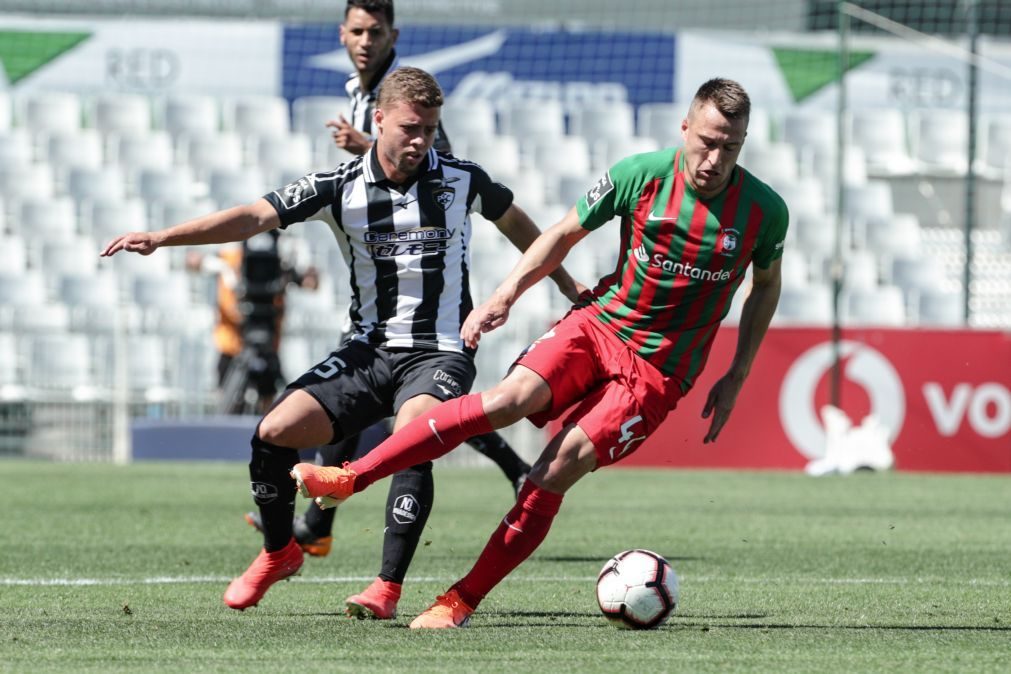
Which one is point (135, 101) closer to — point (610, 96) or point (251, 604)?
point (610, 96)

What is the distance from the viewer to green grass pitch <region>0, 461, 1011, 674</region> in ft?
15.2

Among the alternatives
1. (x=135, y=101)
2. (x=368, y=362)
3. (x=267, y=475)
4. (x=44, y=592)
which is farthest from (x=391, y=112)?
(x=135, y=101)

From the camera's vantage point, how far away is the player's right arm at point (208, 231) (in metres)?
5.48

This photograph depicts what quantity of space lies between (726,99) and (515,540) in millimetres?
1542

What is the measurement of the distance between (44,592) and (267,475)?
3.46 feet

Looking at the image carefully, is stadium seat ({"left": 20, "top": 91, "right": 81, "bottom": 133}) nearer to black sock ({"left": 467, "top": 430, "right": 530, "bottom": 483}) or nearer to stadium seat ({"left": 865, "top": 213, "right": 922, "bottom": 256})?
stadium seat ({"left": 865, "top": 213, "right": 922, "bottom": 256})

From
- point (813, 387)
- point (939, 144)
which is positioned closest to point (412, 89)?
point (813, 387)

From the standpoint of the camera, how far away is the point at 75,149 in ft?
65.9

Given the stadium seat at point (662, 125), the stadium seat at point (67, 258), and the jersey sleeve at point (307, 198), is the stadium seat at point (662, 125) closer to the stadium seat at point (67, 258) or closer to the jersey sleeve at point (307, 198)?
the stadium seat at point (67, 258)

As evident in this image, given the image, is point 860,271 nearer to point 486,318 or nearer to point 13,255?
point 13,255

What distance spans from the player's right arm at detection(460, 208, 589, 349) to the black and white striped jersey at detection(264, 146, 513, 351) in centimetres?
48

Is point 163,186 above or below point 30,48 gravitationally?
below

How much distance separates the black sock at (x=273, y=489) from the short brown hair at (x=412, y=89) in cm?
124

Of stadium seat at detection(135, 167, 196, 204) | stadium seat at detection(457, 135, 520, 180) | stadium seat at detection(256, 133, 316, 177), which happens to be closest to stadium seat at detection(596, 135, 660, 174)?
stadium seat at detection(457, 135, 520, 180)
